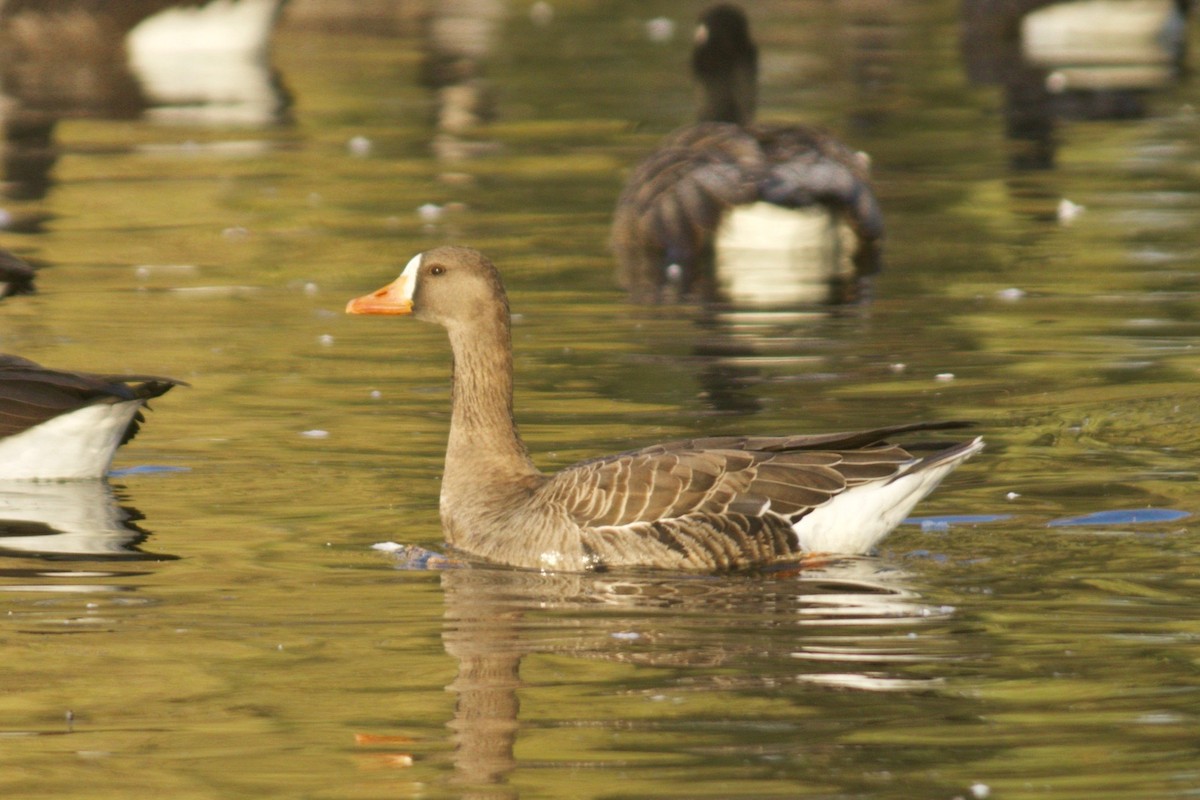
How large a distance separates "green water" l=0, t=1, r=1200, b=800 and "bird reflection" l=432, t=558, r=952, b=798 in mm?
22

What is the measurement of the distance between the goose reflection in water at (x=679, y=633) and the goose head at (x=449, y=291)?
1.24 meters

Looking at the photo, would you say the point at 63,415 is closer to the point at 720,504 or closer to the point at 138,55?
the point at 720,504

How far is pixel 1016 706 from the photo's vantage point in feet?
23.6

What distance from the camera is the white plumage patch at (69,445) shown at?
10.7 metres

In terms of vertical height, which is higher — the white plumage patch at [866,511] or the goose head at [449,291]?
the goose head at [449,291]

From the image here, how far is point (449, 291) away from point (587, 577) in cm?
→ 163

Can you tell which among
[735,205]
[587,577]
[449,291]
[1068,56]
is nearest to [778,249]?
[735,205]

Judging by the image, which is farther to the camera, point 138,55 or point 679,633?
point 138,55

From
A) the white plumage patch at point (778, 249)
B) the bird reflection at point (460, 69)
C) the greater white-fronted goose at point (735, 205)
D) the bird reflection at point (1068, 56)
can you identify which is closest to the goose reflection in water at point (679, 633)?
the greater white-fronted goose at point (735, 205)

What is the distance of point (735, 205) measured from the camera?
1672 cm

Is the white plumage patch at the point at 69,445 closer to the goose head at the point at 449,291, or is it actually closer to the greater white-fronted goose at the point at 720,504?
the goose head at the point at 449,291

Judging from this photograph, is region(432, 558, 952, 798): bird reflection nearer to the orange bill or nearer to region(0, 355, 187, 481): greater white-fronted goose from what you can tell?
the orange bill

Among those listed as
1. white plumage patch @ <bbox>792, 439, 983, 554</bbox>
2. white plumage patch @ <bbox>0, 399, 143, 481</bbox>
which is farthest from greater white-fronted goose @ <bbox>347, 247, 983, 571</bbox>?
white plumage patch @ <bbox>0, 399, 143, 481</bbox>

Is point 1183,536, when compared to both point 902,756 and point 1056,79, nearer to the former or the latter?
point 902,756
